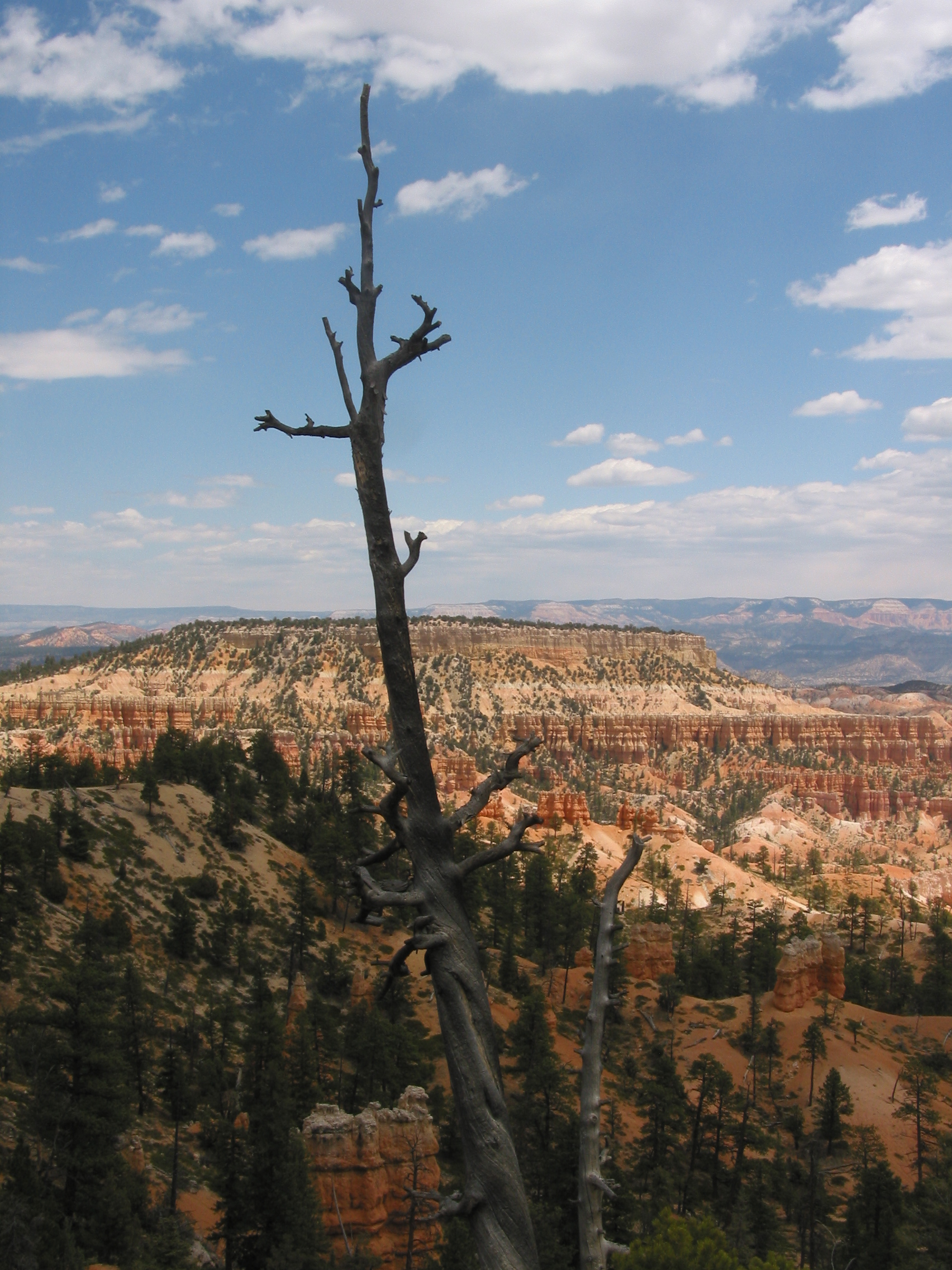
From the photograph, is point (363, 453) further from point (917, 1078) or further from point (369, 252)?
point (917, 1078)

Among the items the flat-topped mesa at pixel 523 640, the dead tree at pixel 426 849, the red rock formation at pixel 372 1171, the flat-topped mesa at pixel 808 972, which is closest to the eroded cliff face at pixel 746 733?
the flat-topped mesa at pixel 523 640

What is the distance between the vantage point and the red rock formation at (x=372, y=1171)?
21.1 m

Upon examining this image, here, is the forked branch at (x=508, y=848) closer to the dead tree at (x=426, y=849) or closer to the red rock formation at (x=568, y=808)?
the dead tree at (x=426, y=849)

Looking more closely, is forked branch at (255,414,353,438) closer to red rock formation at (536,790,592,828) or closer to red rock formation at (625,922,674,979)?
red rock formation at (625,922,674,979)

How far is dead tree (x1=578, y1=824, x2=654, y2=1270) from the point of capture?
4566 millimetres

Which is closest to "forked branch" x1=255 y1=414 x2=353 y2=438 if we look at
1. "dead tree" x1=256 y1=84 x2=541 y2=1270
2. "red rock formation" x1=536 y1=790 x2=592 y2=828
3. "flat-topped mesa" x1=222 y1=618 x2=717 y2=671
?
"dead tree" x1=256 y1=84 x2=541 y2=1270

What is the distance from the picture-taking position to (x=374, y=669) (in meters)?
131

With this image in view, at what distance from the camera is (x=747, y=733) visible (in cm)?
13712

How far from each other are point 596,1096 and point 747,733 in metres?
139

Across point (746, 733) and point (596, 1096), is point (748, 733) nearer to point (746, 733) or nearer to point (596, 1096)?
point (746, 733)

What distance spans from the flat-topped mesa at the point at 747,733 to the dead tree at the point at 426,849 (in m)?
120

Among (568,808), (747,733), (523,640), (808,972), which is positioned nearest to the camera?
(808,972)

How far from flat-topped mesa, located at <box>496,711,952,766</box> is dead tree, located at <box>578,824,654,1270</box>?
120 meters

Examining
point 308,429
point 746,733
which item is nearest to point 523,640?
point 746,733
